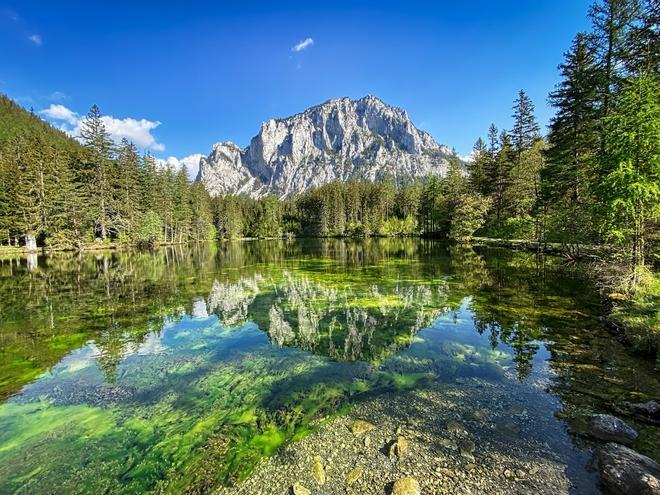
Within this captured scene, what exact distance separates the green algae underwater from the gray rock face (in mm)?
870

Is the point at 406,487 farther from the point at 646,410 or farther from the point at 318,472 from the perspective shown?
the point at 646,410

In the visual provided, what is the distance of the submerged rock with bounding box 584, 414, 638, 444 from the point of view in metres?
6.30

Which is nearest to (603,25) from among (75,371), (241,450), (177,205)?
(241,450)

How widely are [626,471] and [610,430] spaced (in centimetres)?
157

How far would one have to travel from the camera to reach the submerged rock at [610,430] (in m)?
6.30

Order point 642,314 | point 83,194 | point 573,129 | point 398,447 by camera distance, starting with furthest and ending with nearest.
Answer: point 83,194 → point 573,129 → point 642,314 → point 398,447

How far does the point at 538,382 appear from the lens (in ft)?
29.5

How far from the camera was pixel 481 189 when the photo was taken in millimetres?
62656

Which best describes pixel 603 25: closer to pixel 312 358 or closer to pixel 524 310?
pixel 524 310

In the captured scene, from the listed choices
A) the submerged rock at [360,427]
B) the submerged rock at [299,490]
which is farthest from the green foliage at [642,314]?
the submerged rock at [299,490]

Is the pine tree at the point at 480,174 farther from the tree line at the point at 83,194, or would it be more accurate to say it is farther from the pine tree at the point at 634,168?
the tree line at the point at 83,194

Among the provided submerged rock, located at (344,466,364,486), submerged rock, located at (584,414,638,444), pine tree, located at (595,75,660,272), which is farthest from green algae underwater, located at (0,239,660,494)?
pine tree, located at (595,75,660,272)

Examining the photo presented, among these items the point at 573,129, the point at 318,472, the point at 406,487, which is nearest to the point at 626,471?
the point at 406,487

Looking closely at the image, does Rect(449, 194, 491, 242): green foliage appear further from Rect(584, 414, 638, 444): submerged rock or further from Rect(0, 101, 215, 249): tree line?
Rect(0, 101, 215, 249): tree line
